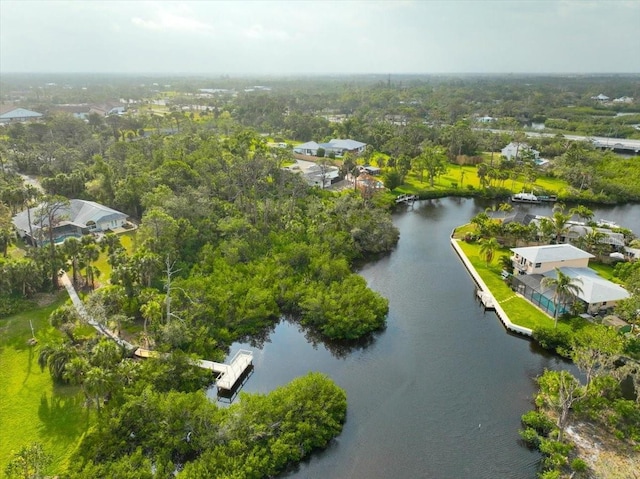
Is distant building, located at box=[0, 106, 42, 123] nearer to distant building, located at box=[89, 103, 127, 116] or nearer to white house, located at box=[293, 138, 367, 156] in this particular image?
distant building, located at box=[89, 103, 127, 116]

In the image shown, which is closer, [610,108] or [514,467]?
[514,467]

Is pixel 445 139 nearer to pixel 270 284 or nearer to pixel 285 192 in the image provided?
pixel 285 192

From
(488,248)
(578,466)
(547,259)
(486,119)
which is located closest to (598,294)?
(547,259)

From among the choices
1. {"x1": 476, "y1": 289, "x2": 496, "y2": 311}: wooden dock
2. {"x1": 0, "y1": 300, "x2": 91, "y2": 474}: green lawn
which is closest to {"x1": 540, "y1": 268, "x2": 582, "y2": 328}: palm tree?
{"x1": 476, "y1": 289, "x2": 496, "y2": 311}: wooden dock

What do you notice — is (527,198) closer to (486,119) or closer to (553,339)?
(553,339)

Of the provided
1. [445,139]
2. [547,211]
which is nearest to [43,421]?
[547,211]

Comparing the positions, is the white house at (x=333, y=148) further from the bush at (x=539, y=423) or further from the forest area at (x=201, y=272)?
the bush at (x=539, y=423)
